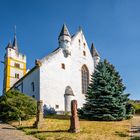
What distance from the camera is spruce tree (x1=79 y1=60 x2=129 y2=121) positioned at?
85.9 feet

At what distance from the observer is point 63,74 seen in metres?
37.2

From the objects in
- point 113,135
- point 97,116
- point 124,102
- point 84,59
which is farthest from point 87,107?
point 84,59

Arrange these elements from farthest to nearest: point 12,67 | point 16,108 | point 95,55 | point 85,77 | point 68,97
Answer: point 12,67 < point 95,55 < point 85,77 < point 68,97 < point 16,108

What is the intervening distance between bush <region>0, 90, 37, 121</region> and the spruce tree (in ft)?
21.1

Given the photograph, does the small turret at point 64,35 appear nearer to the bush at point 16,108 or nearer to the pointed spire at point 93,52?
the pointed spire at point 93,52

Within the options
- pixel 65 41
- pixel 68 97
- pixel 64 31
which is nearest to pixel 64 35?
pixel 64 31

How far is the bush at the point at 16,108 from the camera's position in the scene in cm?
2331

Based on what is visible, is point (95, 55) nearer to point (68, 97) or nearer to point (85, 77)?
point (85, 77)

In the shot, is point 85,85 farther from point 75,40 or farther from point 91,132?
point 91,132

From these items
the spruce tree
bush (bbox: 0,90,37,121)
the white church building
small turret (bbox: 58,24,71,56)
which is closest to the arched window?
the white church building

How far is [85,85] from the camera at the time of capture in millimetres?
41250

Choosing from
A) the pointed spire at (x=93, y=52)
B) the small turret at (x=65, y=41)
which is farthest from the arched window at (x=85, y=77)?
the small turret at (x=65, y=41)

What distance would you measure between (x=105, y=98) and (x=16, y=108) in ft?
32.2

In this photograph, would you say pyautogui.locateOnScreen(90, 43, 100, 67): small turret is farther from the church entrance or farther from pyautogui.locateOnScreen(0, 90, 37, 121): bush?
pyautogui.locateOnScreen(0, 90, 37, 121): bush
